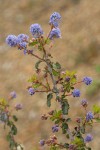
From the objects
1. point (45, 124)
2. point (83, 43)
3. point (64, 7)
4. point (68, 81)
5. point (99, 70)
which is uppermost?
point (64, 7)

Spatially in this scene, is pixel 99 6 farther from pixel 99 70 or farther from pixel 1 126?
pixel 1 126

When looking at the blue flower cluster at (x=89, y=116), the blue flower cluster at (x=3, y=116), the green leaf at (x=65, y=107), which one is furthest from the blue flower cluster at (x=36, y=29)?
the blue flower cluster at (x=3, y=116)

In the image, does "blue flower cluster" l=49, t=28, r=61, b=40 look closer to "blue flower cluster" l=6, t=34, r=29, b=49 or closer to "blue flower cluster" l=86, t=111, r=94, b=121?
"blue flower cluster" l=6, t=34, r=29, b=49

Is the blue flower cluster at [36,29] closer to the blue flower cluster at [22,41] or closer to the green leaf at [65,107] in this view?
the blue flower cluster at [22,41]

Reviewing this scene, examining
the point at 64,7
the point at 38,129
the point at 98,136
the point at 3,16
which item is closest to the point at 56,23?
the point at 98,136

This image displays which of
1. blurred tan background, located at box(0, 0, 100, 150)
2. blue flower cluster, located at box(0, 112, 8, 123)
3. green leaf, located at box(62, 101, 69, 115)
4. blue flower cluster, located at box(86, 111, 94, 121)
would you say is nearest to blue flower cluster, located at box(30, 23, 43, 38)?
green leaf, located at box(62, 101, 69, 115)

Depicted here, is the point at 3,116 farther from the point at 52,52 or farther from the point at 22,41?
the point at 52,52

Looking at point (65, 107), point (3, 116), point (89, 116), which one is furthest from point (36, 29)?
point (3, 116)

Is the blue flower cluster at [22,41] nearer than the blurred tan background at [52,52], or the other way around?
the blue flower cluster at [22,41]
